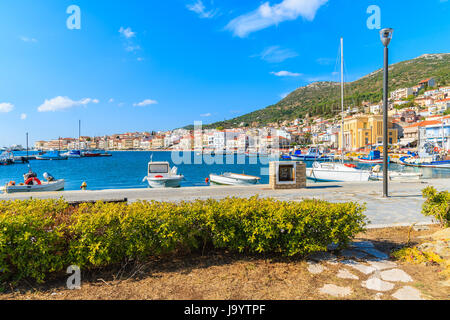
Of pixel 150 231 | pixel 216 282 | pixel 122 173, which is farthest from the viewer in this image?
pixel 122 173

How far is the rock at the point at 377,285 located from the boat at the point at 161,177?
17465mm

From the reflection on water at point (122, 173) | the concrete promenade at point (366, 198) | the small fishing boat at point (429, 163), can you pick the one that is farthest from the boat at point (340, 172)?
the small fishing boat at point (429, 163)

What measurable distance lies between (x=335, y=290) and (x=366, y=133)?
98.4 m

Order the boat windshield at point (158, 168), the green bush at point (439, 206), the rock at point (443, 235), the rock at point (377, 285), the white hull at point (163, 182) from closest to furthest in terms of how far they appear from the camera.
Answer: the rock at point (377, 285)
the rock at point (443, 235)
the green bush at point (439, 206)
the white hull at point (163, 182)
the boat windshield at point (158, 168)

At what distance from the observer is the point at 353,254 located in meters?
3.92

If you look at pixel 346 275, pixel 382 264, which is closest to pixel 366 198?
pixel 382 264

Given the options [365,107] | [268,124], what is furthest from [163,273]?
[268,124]

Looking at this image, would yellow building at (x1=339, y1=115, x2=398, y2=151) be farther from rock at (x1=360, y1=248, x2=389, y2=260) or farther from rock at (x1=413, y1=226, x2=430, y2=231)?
rock at (x1=360, y1=248, x2=389, y2=260)

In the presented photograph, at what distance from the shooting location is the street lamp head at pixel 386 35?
8043 mm

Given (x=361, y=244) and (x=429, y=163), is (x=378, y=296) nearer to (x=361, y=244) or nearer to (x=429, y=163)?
(x=361, y=244)

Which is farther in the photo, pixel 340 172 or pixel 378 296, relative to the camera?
pixel 340 172

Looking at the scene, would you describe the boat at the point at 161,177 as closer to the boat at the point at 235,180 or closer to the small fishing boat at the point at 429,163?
the boat at the point at 235,180

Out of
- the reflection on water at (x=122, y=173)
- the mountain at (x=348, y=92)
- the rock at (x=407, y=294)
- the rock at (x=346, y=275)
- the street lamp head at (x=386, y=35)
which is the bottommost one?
the reflection on water at (x=122, y=173)
